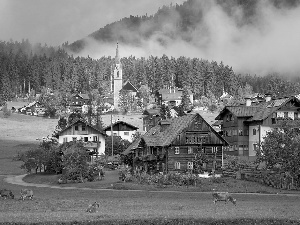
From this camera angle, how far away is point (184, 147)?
8388 centimetres

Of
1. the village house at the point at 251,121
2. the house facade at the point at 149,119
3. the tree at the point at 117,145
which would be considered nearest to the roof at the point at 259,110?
the village house at the point at 251,121

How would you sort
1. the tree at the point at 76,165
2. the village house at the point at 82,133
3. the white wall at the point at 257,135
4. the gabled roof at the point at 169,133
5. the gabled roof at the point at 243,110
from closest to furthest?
the tree at the point at 76,165
the gabled roof at the point at 169,133
the white wall at the point at 257,135
the gabled roof at the point at 243,110
the village house at the point at 82,133

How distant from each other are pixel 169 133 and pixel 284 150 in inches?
937

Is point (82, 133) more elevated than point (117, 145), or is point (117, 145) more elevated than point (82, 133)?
point (82, 133)

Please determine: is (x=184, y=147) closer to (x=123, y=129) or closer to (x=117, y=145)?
(x=117, y=145)

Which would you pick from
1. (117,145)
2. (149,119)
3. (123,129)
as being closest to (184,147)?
(117,145)

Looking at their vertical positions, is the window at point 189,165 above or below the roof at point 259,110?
below

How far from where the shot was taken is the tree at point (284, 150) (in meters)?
64.8

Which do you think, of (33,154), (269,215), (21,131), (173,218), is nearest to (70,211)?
(173,218)

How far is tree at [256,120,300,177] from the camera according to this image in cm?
6481

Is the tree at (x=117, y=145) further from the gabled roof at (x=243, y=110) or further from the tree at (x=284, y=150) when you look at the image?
the tree at (x=284, y=150)

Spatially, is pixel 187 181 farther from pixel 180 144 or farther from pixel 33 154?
pixel 33 154

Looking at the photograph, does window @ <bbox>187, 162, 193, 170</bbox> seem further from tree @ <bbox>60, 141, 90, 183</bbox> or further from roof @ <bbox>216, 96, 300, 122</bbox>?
roof @ <bbox>216, 96, 300, 122</bbox>

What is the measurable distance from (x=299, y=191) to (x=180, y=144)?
80.1 feet
